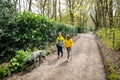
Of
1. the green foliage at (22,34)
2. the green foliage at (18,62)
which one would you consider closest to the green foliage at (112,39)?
the green foliage at (22,34)

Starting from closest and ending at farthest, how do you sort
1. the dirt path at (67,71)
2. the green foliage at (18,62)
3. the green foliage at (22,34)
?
the dirt path at (67,71) < the green foliage at (18,62) < the green foliage at (22,34)

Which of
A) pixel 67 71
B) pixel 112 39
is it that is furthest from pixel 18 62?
pixel 112 39

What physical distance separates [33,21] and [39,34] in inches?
69.1

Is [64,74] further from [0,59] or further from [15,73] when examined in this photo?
[0,59]

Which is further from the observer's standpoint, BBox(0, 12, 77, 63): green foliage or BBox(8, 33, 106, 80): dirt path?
BBox(0, 12, 77, 63): green foliage

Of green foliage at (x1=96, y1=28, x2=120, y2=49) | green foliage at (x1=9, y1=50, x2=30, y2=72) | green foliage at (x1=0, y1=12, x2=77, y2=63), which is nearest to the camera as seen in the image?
green foliage at (x1=9, y1=50, x2=30, y2=72)

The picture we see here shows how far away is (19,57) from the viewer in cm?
1197

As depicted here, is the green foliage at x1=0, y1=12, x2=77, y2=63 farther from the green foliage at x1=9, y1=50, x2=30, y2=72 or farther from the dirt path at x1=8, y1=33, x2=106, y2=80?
the dirt path at x1=8, y1=33, x2=106, y2=80

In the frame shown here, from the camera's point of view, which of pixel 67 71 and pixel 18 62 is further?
pixel 18 62

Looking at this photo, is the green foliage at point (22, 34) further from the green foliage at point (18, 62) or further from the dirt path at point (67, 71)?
the dirt path at point (67, 71)

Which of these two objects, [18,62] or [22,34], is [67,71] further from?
[22,34]

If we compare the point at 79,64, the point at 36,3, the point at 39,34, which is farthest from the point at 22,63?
the point at 36,3

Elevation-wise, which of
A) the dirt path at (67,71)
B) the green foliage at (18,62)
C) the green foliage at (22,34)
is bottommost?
the dirt path at (67,71)

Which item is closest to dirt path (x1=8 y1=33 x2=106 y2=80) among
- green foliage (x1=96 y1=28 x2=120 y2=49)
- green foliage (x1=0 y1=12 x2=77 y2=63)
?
green foliage (x1=0 y1=12 x2=77 y2=63)
